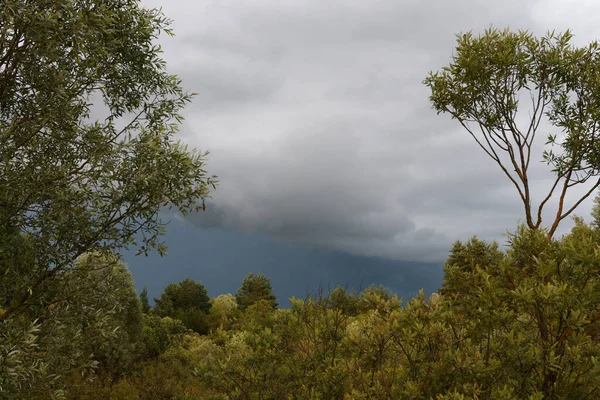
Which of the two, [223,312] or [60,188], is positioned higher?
[60,188]

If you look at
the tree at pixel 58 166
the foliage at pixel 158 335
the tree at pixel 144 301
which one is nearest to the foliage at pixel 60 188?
the tree at pixel 58 166

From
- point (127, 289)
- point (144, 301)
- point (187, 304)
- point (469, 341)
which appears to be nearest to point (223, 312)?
point (187, 304)

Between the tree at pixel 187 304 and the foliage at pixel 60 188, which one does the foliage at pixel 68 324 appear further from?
the tree at pixel 187 304

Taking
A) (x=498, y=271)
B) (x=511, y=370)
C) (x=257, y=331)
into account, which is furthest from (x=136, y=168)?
(x=511, y=370)

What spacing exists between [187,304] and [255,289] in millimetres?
14442

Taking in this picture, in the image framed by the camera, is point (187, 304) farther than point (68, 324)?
Yes

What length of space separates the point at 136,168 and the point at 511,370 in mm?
7517

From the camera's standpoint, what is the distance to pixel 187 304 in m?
40.9

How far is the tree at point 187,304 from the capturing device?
37688 mm

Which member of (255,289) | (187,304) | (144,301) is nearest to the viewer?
(144,301)

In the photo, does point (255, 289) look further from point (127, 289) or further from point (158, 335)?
point (127, 289)

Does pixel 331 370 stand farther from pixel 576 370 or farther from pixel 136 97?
pixel 136 97

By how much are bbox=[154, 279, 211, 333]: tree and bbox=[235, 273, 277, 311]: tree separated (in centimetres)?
990

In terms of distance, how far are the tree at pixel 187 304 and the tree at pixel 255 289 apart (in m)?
9.90
